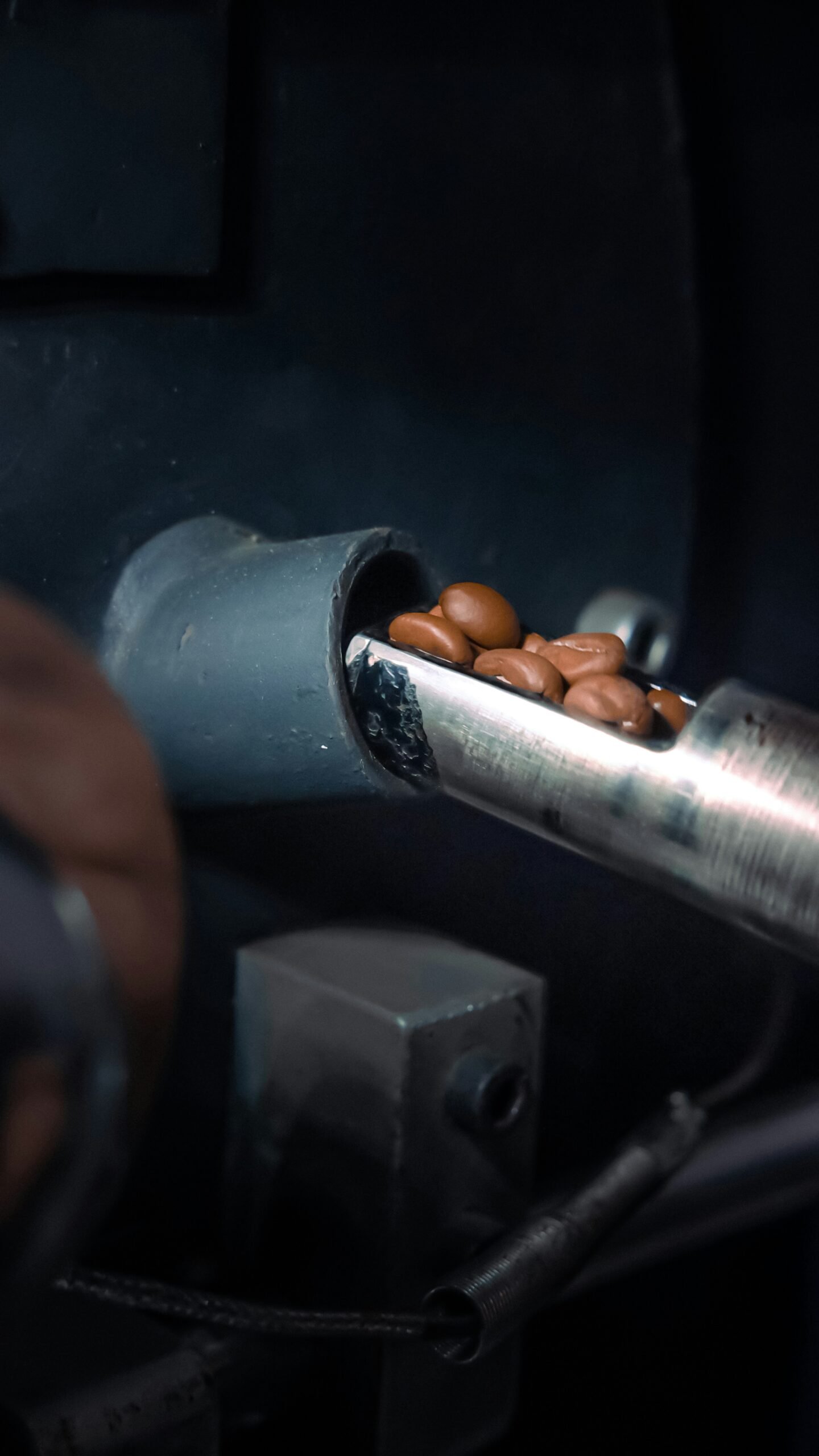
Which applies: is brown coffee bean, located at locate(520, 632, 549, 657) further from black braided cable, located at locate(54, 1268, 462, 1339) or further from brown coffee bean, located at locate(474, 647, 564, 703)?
black braided cable, located at locate(54, 1268, 462, 1339)

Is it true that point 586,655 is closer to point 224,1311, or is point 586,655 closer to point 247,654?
point 247,654

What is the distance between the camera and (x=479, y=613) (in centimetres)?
33

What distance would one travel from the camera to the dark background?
39 cm

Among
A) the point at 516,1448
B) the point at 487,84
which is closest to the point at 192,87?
the point at 487,84

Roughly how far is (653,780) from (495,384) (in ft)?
0.93

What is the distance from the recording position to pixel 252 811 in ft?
1.29

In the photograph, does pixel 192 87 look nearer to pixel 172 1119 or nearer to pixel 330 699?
pixel 330 699

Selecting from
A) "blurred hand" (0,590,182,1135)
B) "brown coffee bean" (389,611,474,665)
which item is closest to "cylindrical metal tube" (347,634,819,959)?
"brown coffee bean" (389,611,474,665)

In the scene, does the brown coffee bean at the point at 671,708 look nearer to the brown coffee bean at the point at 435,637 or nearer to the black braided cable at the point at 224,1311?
the brown coffee bean at the point at 435,637

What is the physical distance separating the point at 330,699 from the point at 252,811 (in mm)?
78

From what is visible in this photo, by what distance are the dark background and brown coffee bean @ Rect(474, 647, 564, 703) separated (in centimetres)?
10

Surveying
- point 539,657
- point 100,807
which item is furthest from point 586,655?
point 100,807

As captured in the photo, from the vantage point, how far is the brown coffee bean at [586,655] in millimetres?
309

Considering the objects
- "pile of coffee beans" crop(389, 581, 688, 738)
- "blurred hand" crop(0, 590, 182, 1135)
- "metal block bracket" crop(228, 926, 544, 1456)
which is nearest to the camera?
"blurred hand" crop(0, 590, 182, 1135)
